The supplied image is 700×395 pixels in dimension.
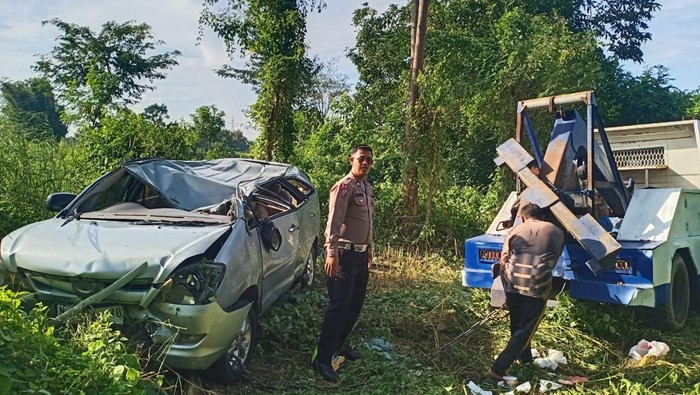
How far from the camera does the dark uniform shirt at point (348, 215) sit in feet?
14.8

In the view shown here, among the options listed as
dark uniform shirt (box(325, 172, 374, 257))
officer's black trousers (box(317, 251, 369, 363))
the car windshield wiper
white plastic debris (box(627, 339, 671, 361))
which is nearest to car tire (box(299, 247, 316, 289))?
officer's black trousers (box(317, 251, 369, 363))

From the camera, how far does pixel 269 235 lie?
16.0 feet

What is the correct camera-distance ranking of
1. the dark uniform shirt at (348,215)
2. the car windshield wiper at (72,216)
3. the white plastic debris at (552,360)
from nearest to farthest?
the dark uniform shirt at (348,215) → the car windshield wiper at (72,216) → the white plastic debris at (552,360)

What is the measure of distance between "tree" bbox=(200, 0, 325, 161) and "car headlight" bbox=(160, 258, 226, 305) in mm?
7450

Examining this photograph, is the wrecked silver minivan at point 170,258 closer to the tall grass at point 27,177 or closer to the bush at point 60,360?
the bush at point 60,360

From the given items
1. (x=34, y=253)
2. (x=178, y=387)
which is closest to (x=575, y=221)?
(x=178, y=387)

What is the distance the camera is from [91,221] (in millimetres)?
4832

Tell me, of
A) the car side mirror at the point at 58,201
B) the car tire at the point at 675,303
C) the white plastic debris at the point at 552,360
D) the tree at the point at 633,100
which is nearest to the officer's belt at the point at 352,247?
the white plastic debris at the point at 552,360

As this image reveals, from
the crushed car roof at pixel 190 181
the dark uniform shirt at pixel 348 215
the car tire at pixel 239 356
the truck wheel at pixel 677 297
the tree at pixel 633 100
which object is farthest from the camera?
the tree at pixel 633 100

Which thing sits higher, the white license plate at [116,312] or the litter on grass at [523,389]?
the white license plate at [116,312]

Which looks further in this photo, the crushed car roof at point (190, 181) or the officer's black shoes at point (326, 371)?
the crushed car roof at point (190, 181)

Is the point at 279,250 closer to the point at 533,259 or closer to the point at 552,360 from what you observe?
the point at 533,259

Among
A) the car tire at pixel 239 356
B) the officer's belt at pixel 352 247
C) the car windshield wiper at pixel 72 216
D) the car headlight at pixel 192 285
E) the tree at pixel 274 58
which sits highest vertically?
the tree at pixel 274 58

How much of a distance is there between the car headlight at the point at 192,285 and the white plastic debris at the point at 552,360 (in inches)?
115
